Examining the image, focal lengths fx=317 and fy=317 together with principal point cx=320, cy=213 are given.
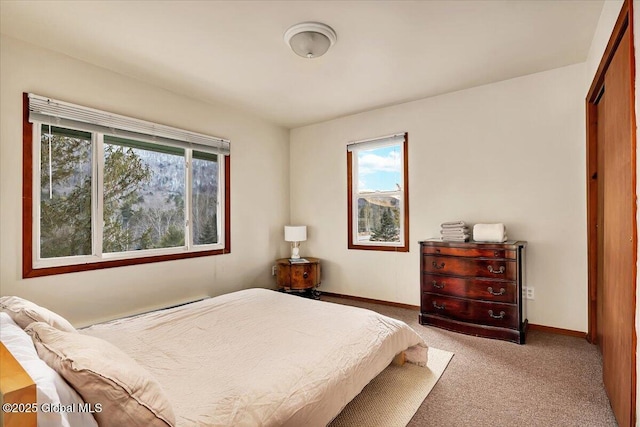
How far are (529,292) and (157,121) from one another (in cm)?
430

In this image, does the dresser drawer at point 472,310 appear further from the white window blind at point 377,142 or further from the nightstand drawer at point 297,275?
the white window blind at point 377,142

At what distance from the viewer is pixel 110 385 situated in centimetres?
95

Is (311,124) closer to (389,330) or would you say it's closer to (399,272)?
(399,272)

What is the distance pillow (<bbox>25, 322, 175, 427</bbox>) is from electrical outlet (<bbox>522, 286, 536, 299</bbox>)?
346 centimetres

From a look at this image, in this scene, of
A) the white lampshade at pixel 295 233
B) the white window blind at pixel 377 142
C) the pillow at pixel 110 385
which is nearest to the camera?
Result: the pillow at pixel 110 385

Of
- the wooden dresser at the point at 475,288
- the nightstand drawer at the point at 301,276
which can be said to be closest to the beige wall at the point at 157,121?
the nightstand drawer at the point at 301,276

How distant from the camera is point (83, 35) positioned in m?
2.45

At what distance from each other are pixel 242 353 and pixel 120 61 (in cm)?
276

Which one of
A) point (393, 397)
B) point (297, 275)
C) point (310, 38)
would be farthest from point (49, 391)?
point (297, 275)

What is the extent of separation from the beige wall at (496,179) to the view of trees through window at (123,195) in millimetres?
1851

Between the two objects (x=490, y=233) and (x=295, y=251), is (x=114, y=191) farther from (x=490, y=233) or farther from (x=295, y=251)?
(x=490, y=233)

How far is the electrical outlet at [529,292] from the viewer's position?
3266 mm

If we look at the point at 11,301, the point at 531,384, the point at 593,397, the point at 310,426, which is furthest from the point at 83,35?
the point at 593,397

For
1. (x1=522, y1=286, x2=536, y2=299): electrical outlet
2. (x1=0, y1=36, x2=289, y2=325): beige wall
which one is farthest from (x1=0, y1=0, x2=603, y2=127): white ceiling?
(x1=522, y1=286, x2=536, y2=299): electrical outlet
